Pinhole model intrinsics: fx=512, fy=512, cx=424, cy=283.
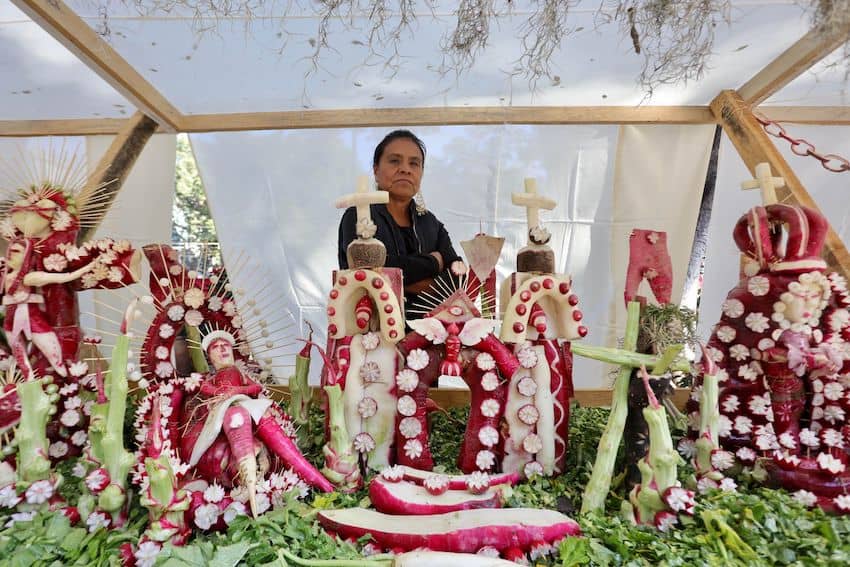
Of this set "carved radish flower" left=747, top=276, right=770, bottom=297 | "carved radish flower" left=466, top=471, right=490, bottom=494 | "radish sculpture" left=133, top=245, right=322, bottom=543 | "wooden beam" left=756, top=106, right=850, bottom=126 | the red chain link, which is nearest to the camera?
"radish sculpture" left=133, top=245, right=322, bottom=543

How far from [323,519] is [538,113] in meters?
1.85

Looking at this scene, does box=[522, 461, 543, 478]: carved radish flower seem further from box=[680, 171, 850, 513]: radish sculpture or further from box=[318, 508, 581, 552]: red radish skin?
box=[680, 171, 850, 513]: radish sculpture

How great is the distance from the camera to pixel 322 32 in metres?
1.41

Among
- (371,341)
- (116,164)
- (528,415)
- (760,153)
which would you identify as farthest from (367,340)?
(760,153)

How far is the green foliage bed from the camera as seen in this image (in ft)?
3.31

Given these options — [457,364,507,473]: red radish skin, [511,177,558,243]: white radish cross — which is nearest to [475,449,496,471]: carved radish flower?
[457,364,507,473]: red radish skin

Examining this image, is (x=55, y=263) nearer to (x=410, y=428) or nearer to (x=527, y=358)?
(x=410, y=428)

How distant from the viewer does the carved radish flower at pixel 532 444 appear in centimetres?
134

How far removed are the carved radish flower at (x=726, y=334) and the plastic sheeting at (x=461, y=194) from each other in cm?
121

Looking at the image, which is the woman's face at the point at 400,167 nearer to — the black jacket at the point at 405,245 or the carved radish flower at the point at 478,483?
the black jacket at the point at 405,245

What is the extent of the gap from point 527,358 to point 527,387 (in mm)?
76

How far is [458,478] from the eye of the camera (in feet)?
4.18

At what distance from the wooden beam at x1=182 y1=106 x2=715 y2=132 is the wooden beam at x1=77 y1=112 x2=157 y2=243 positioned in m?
0.22

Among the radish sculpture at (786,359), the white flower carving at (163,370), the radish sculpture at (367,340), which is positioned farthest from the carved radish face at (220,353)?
the radish sculpture at (786,359)
